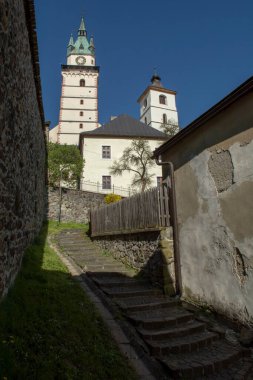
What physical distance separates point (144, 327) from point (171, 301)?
57.2 inches

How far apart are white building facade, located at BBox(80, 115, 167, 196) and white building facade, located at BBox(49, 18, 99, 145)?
924 cm

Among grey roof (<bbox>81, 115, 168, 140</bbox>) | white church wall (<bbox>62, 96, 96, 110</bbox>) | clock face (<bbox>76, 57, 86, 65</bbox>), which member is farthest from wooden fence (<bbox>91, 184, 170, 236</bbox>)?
clock face (<bbox>76, 57, 86, 65</bbox>)

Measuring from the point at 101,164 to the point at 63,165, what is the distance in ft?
19.3

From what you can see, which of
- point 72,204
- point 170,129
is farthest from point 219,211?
point 170,129

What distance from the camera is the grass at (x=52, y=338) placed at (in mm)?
3434

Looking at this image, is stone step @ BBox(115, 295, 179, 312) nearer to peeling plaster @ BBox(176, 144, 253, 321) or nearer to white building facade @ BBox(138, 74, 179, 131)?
peeling plaster @ BBox(176, 144, 253, 321)

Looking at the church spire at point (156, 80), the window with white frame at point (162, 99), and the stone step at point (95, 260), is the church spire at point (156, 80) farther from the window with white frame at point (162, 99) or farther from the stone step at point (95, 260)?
the stone step at point (95, 260)

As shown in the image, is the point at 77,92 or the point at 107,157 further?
the point at 77,92

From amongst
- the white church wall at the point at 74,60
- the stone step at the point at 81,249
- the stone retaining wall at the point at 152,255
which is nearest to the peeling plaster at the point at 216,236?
the stone retaining wall at the point at 152,255

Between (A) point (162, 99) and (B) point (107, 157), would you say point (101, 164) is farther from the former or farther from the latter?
(A) point (162, 99)

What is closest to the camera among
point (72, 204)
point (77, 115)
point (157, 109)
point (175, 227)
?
point (175, 227)

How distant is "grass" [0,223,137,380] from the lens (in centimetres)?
343

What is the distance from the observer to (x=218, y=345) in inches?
204

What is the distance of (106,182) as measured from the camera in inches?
1134
